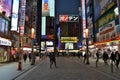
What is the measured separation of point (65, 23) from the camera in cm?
17250

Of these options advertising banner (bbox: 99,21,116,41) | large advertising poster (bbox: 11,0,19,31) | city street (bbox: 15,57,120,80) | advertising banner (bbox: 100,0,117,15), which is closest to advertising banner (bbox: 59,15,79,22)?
advertising banner (bbox: 100,0,117,15)

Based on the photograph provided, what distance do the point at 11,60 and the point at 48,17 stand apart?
14437cm

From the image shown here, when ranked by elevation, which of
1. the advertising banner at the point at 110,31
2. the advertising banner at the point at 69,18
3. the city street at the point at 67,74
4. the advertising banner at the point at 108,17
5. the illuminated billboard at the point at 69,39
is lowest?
the city street at the point at 67,74

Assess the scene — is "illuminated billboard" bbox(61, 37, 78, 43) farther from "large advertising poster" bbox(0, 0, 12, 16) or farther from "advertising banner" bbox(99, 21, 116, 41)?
"large advertising poster" bbox(0, 0, 12, 16)

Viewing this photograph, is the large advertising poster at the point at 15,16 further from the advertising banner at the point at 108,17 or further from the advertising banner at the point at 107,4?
the advertising banner at the point at 108,17

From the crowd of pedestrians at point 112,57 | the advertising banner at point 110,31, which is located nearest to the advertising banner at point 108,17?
the advertising banner at point 110,31

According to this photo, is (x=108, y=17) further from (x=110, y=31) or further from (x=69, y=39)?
(x=69, y=39)

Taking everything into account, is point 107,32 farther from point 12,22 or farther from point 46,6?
point 46,6

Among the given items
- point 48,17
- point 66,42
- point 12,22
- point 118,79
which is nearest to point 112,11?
point 12,22

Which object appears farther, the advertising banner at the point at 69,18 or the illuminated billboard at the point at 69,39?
the advertising banner at the point at 69,18

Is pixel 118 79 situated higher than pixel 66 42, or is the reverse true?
pixel 66 42

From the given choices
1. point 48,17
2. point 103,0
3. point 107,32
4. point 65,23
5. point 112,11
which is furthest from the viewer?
point 48,17

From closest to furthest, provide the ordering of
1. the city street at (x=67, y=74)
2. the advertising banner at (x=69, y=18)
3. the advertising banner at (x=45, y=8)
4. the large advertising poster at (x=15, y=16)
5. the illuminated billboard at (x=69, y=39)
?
the city street at (x=67, y=74), the large advertising poster at (x=15, y=16), the illuminated billboard at (x=69, y=39), the advertising banner at (x=69, y=18), the advertising banner at (x=45, y=8)

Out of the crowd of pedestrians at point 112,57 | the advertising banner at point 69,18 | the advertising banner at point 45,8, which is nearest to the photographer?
the crowd of pedestrians at point 112,57
